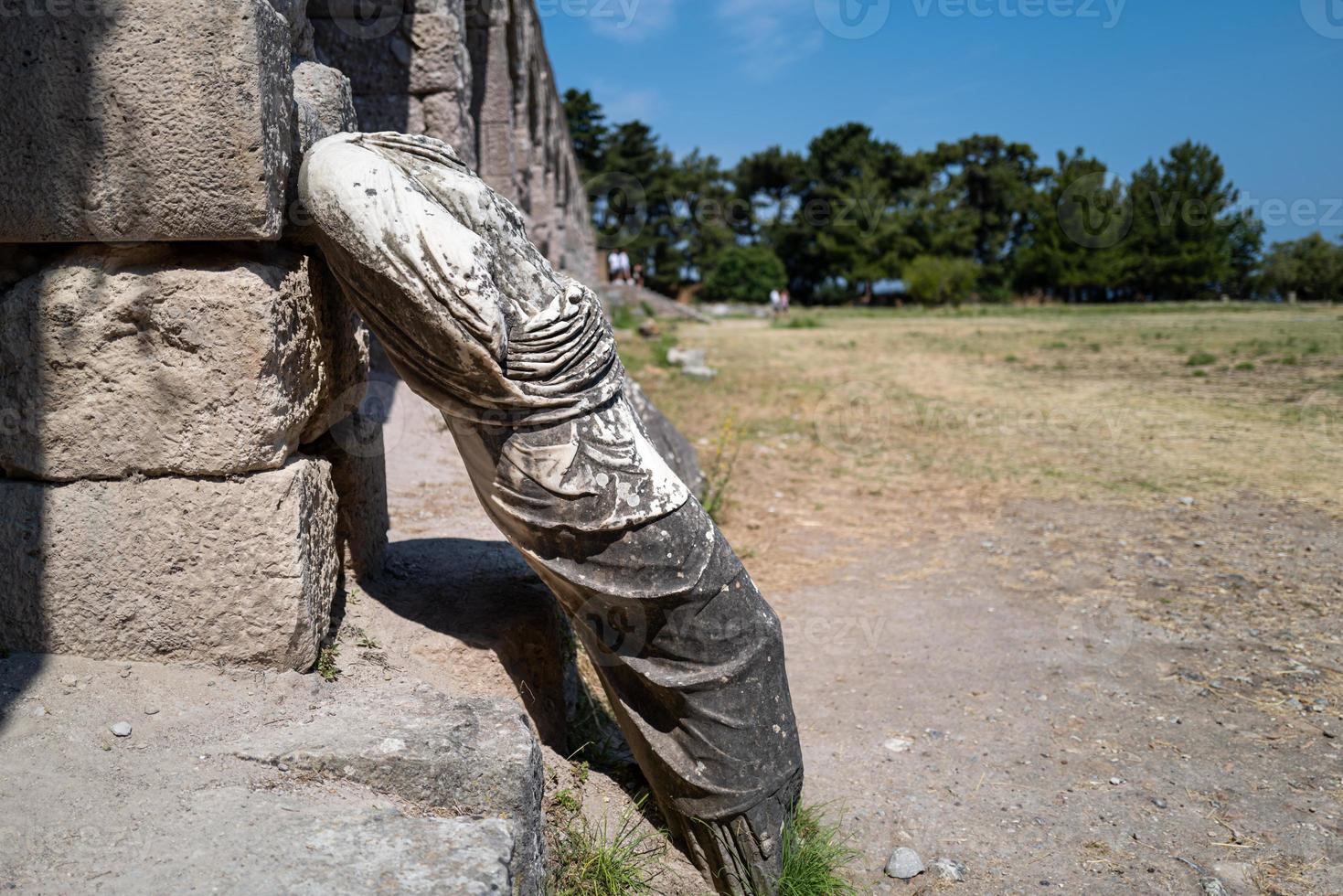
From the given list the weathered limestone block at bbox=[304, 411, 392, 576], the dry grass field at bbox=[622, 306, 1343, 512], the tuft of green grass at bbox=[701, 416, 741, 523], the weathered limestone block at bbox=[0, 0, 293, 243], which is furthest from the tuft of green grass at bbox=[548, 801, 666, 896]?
the dry grass field at bbox=[622, 306, 1343, 512]

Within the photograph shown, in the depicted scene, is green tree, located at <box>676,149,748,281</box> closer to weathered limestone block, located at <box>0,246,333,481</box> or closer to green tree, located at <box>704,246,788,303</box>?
green tree, located at <box>704,246,788,303</box>

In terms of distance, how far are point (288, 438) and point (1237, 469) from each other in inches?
235

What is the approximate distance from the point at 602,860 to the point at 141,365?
57.5 inches

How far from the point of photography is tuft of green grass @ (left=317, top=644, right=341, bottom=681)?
6.89ft

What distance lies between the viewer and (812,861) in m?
2.30

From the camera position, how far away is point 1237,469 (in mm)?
5980

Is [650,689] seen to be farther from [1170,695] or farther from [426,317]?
[1170,695]

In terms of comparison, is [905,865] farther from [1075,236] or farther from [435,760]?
[1075,236]

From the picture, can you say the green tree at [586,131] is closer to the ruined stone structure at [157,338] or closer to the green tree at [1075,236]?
the green tree at [1075,236]

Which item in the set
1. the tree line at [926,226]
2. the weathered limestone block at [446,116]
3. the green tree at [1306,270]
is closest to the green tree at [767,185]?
the tree line at [926,226]

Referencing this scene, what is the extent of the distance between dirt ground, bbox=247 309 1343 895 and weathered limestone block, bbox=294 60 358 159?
117 cm

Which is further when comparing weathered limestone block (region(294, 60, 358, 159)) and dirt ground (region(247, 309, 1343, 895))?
dirt ground (region(247, 309, 1343, 895))

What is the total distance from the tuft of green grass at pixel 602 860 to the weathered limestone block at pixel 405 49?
4.37m

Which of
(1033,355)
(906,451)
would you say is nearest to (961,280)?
(1033,355)
